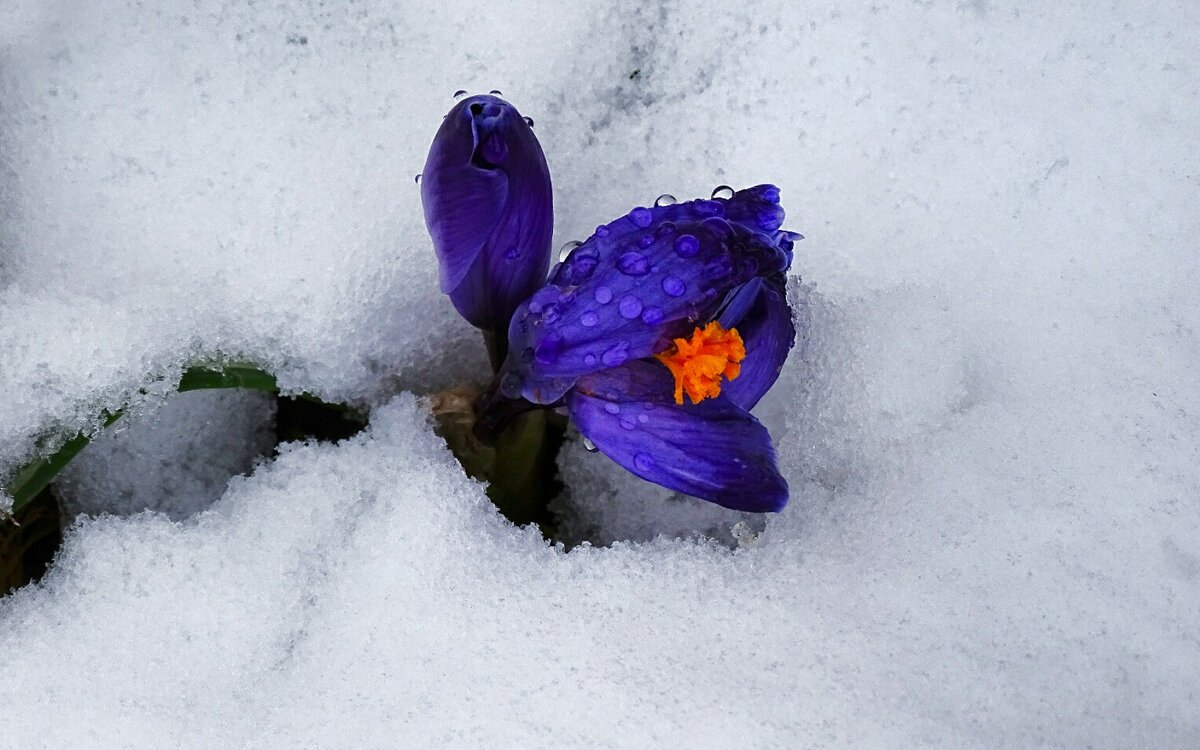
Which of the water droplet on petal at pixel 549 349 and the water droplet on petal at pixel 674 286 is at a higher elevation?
the water droplet on petal at pixel 674 286

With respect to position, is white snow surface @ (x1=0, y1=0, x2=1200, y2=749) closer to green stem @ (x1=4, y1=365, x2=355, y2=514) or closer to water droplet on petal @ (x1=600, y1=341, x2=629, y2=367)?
green stem @ (x1=4, y1=365, x2=355, y2=514)

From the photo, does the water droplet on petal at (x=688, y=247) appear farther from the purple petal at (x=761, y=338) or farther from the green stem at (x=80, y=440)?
the green stem at (x=80, y=440)

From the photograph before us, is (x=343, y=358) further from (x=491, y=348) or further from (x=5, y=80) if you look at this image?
(x=5, y=80)

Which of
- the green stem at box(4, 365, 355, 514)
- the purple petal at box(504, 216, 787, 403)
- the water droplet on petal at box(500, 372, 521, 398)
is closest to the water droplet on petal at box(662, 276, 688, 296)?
the purple petal at box(504, 216, 787, 403)

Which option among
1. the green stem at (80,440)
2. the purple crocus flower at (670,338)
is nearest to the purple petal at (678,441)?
the purple crocus flower at (670,338)

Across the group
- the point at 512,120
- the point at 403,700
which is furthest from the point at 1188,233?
the point at 403,700

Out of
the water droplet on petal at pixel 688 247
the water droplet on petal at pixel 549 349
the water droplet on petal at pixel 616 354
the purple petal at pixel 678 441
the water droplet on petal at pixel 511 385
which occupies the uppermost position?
the water droplet on petal at pixel 688 247
